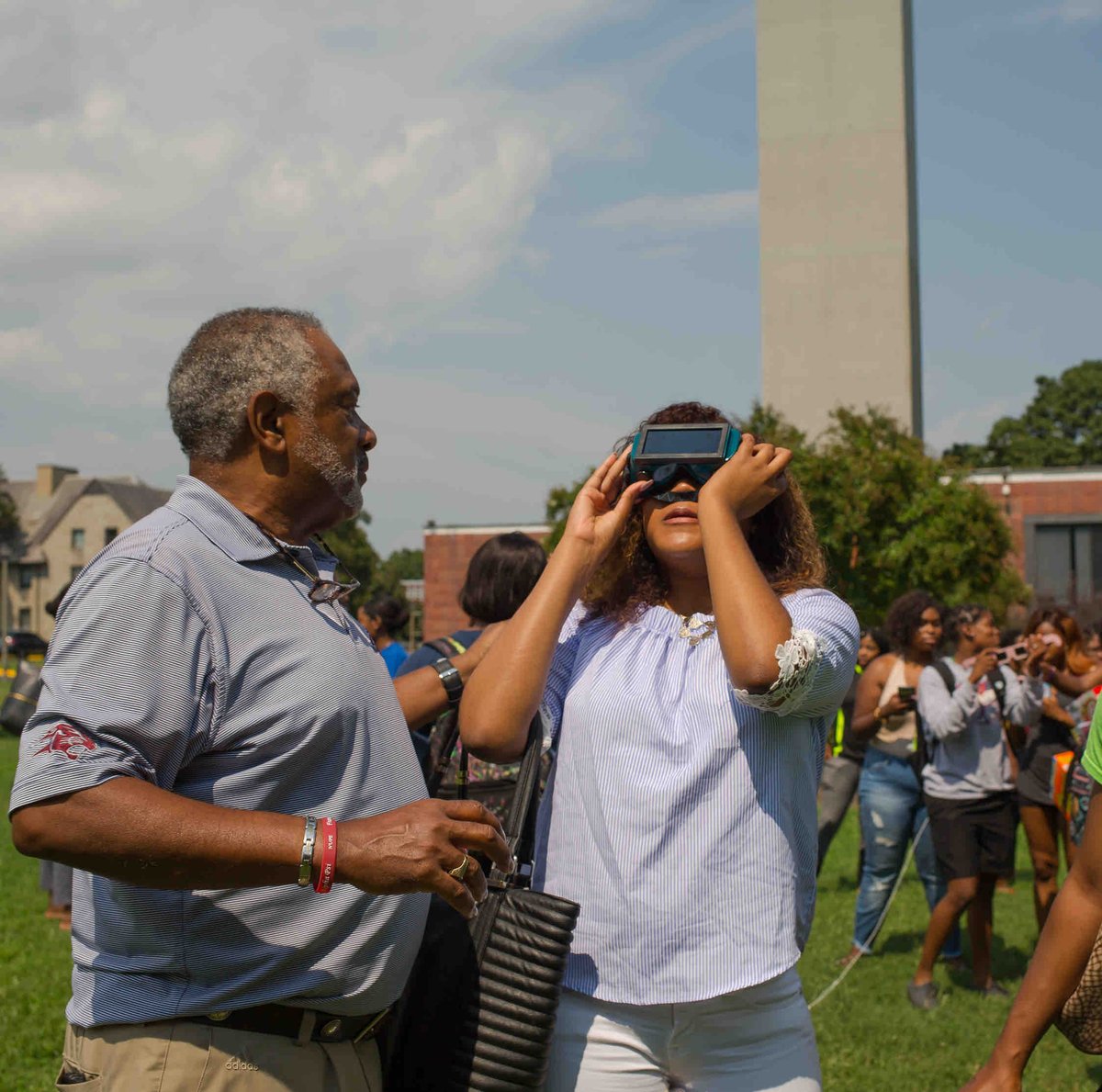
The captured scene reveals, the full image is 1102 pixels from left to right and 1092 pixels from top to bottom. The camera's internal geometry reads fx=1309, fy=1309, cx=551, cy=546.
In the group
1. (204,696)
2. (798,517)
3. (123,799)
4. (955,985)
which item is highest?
(798,517)

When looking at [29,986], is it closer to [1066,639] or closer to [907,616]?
[907,616]

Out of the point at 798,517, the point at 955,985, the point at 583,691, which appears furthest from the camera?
the point at 955,985

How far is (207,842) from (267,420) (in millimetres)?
857

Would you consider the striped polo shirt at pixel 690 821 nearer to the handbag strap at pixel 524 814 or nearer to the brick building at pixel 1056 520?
the handbag strap at pixel 524 814

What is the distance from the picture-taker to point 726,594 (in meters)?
2.61

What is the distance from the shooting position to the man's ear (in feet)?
8.23

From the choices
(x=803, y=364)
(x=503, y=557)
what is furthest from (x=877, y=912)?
(x=803, y=364)

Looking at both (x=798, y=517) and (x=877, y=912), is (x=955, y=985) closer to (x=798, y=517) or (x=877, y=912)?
(x=877, y=912)

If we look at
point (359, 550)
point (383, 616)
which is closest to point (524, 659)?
point (383, 616)

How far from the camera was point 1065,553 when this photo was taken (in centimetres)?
4369

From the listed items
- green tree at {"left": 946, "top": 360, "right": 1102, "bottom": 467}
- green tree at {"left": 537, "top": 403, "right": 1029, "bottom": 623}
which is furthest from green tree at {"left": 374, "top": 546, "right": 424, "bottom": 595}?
green tree at {"left": 537, "top": 403, "right": 1029, "bottom": 623}

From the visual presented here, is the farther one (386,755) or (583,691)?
(583,691)

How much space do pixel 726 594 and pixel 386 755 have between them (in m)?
0.74

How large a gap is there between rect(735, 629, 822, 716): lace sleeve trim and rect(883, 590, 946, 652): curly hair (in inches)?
250
